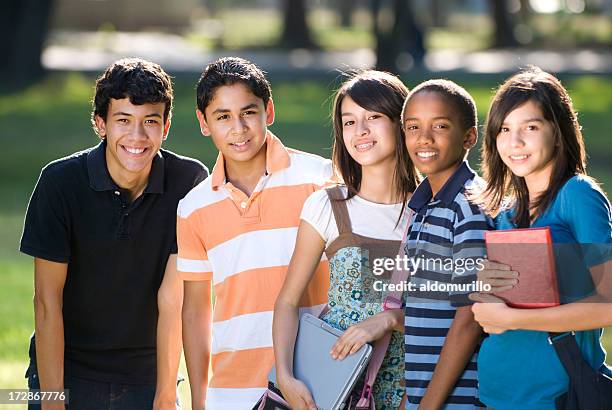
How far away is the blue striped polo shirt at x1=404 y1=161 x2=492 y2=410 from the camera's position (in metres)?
3.48

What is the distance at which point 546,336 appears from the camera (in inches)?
132

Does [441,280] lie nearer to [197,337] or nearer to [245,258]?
[245,258]

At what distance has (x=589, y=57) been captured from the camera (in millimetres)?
33125

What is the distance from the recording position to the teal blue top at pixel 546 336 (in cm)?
327

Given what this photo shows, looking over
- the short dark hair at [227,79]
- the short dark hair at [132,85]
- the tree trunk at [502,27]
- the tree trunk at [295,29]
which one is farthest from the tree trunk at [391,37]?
the short dark hair at [227,79]

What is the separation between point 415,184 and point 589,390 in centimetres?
98

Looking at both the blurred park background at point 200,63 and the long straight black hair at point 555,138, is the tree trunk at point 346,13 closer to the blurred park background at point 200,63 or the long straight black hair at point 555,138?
the blurred park background at point 200,63

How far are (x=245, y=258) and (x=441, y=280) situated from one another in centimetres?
81

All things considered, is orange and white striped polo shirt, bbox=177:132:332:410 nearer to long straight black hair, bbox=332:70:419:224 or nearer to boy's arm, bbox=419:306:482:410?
long straight black hair, bbox=332:70:419:224

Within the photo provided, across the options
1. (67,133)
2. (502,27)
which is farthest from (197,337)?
(502,27)

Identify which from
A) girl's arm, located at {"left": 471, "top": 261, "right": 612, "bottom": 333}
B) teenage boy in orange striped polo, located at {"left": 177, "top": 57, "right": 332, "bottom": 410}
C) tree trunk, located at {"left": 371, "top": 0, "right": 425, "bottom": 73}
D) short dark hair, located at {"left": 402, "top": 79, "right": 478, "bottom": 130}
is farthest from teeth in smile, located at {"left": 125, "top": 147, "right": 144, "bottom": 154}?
tree trunk, located at {"left": 371, "top": 0, "right": 425, "bottom": 73}

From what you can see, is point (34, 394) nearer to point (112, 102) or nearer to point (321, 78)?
point (112, 102)

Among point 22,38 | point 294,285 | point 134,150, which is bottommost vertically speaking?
point 294,285

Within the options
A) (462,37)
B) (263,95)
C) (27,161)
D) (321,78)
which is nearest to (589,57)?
(321,78)
